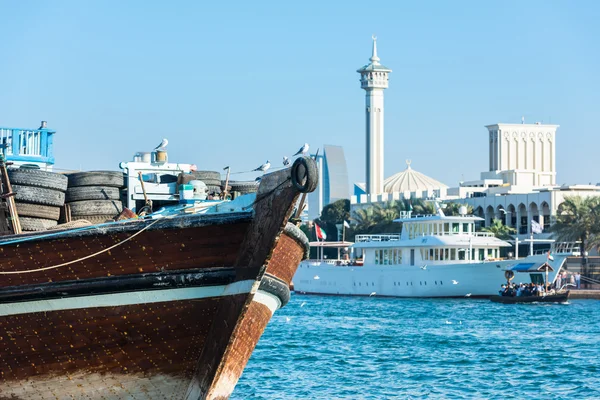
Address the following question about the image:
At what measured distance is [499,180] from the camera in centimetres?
11581

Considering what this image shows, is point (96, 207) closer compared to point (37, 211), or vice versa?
point (37, 211)

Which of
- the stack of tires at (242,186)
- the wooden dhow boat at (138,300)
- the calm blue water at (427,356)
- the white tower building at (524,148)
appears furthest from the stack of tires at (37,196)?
the white tower building at (524,148)

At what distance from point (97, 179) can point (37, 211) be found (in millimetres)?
1325

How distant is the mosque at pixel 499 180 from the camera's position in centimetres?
9638

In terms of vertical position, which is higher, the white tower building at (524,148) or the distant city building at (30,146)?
the white tower building at (524,148)

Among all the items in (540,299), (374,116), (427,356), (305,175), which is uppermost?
(374,116)

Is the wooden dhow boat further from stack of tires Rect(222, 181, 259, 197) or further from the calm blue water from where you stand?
the calm blue water

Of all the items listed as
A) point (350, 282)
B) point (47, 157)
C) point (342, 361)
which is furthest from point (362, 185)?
point (47, 157)

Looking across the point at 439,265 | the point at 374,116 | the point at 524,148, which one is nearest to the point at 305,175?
the point at 439,265

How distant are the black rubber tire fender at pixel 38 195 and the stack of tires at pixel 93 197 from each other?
0.32 metres

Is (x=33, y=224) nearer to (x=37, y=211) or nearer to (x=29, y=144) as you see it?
(x=37, y=211)

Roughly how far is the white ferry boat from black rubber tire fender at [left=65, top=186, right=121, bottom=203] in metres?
46.8

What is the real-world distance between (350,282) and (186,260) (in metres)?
60.1

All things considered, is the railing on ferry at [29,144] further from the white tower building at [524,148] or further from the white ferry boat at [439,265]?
the white tower building at [524,148]
